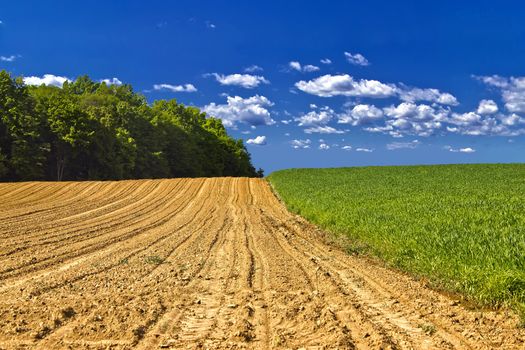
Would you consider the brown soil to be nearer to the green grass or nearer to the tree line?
the green grass

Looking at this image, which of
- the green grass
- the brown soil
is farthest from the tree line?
the green grass

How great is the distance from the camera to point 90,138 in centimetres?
5166

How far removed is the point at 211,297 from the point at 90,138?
159 feet

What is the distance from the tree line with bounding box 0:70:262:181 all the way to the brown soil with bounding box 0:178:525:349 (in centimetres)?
3447

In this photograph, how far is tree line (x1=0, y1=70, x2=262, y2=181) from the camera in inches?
1827

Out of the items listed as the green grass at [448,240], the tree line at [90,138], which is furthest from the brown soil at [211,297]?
the tree line at [90,138]

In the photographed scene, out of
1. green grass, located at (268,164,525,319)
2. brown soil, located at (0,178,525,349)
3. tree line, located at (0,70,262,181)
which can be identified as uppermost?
tree line, located at (0,70,262,181)

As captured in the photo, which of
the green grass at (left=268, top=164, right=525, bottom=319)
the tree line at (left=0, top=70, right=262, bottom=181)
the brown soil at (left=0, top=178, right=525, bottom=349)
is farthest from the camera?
the tree line at (left=0, top=70, right=262, bottom=181)

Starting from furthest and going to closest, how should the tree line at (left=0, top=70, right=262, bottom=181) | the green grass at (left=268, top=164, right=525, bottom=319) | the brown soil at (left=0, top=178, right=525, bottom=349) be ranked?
the tree line at (left=0, top=70, right=262, bottom=181) → the green grass at (left=268, top=164, right=525, bottom=319) → the brown soil at (left=0, top=178, right=525, bottom=349)

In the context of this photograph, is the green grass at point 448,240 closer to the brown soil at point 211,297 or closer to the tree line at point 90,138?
the brown soil at point 211,297

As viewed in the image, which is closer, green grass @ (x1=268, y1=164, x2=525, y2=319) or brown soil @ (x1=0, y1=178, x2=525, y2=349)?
brown soil @ (x1=0, y1=178, x2=525, y2=349)

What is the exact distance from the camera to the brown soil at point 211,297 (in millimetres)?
5324

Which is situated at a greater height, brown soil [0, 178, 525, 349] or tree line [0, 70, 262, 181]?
tree line [0, 70, 262, 181]

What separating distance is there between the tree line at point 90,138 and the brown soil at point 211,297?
34473 mm
